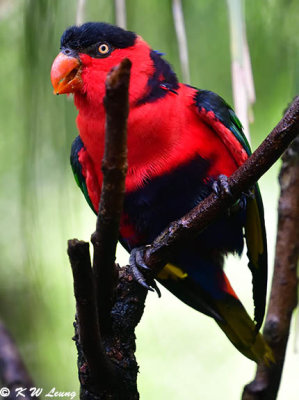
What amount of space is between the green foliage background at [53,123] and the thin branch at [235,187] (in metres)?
0.49

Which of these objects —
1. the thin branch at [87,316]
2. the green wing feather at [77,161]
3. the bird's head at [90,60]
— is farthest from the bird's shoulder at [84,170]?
the thin branch at [87,316]

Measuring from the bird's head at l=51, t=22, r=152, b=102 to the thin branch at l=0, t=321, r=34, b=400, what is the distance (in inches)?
30.5

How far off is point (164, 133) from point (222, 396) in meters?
1.70

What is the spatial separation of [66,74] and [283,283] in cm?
99

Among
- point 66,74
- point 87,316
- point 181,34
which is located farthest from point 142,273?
point 181,34

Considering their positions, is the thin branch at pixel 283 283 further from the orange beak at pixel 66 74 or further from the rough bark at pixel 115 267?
the orange beak at pixel 66 74

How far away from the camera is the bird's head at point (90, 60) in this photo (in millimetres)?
1515

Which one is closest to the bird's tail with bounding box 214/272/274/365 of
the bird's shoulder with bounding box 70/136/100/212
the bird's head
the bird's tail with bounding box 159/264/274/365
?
the bird's tail with bounding box 159/264/274/365

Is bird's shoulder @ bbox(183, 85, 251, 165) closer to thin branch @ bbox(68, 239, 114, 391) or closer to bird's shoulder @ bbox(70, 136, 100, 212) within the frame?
bird's shoulder @ bbox(70, 136, 100, 212)

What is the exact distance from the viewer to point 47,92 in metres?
1.74

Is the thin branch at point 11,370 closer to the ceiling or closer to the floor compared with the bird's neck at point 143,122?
closer to the floor

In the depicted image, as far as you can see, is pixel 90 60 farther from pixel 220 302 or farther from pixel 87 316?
pixel 220 302

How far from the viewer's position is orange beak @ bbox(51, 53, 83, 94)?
149cm

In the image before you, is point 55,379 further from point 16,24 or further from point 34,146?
point 16,24
